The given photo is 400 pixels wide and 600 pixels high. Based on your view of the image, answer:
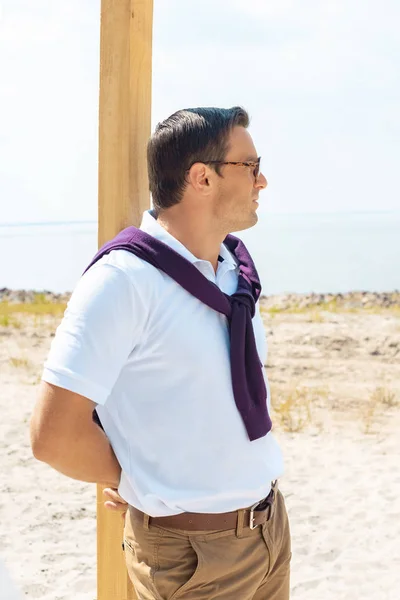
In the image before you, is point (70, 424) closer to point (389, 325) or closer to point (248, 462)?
point (248, 462)

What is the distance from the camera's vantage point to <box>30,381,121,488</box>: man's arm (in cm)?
177

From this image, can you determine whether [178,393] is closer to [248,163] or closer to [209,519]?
[209,519]

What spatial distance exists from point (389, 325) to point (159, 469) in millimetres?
9986

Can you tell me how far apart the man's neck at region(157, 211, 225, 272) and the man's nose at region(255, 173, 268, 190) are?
168 mm

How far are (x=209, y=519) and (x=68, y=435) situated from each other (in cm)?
41

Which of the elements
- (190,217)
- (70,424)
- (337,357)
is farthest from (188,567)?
(337,357)

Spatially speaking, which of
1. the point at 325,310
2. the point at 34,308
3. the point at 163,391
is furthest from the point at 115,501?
the point at 34,308

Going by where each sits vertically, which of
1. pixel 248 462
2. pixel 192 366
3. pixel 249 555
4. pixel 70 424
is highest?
pixel 192 366

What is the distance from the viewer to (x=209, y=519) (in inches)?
75.6

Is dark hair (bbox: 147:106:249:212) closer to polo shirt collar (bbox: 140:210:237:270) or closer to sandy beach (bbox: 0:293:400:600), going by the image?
polo shirt collar (bbox: 140:210:237:270)

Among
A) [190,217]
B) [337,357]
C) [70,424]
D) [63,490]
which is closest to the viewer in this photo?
[70,424]

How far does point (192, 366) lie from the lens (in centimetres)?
186

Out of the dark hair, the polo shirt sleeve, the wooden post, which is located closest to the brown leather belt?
the polo shirt sleeve

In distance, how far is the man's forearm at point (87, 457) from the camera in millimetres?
1822
